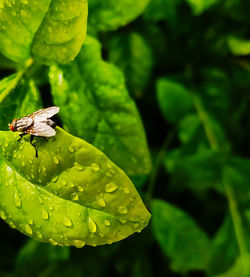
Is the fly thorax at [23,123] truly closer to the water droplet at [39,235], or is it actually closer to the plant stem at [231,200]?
the water droplet at [39,235]

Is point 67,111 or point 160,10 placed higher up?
point 67,111

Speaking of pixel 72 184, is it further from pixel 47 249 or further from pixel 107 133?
pixel 47 249

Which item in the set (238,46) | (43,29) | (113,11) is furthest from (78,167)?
(238,46)

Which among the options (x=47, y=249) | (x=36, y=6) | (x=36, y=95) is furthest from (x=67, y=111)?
(x=47, y=249)

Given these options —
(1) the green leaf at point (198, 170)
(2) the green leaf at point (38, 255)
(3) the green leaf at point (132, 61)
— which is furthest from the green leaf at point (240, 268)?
(3) the green leaf at point (132, 61)

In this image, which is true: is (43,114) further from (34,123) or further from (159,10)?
(159,10)

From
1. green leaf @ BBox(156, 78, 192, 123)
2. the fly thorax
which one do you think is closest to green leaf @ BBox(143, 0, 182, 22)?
green leaf @ BBox(156, 78, 192, 123)
